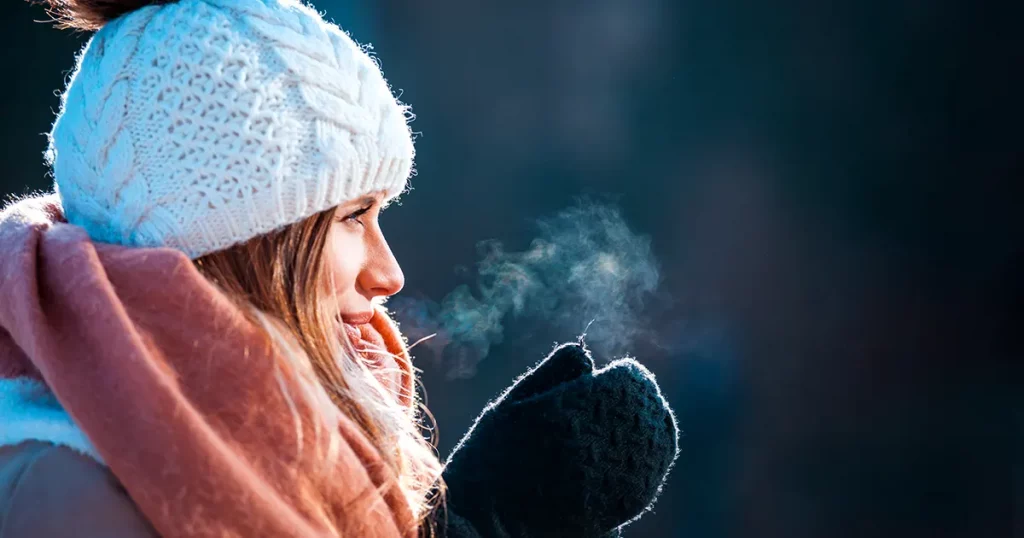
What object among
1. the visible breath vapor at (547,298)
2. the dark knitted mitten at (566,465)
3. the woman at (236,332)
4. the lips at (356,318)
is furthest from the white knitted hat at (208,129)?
the visible breath vapor at (547,298)

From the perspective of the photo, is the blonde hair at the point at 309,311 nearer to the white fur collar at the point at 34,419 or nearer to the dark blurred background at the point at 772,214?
the white fur collar at the point at 34,419

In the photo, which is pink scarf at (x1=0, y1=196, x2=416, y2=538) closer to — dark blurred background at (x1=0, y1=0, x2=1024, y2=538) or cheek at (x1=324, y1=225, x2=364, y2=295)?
cheek at (x1=324, y1=225, x2=364, y2=295)

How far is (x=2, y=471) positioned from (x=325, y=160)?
34 centimetres

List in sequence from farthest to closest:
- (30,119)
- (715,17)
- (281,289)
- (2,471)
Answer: (715,17) → (30,119) → (281,289) → (2,471)

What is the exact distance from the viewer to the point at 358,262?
30.0 inches

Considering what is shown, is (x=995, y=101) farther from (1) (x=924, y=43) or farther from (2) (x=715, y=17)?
(2) (x=715, y=17)

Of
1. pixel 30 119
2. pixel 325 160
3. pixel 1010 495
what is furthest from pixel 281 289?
pixel 1010 495

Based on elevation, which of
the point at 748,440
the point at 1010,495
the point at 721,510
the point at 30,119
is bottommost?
the point at 30,119

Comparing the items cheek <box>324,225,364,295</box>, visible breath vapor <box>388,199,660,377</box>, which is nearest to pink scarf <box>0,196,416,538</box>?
cheek <box>324,225,364,295</box>

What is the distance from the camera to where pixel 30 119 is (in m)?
2.22

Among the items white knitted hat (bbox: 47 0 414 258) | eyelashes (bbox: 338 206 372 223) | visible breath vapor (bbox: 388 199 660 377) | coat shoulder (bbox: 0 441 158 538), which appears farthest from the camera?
visible breath vapor (bbox: 388 199 660 377)

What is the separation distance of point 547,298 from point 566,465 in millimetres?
1623

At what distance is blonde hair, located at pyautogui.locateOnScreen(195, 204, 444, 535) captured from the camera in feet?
2.22

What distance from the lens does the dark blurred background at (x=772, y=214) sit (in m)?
2.48
